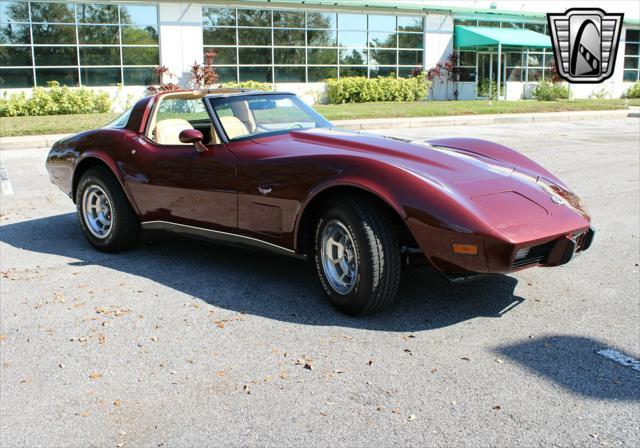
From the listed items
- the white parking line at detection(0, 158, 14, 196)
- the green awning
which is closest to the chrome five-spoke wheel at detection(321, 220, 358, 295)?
the white parking line at detection(0, 158, 14, 196)

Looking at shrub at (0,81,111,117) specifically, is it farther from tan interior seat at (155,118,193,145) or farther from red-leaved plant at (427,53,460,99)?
tan interior seat at (155,118,193,145)

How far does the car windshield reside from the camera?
17.5ft

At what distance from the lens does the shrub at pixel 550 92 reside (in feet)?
106

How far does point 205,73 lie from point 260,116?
2141 centimetres

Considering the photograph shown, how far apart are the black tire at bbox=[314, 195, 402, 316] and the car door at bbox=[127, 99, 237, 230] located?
1.06 meters

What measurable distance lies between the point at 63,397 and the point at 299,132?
8.32 ft

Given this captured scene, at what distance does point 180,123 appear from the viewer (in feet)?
19.7

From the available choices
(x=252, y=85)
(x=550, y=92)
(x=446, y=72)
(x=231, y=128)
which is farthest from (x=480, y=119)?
(x=231, y=128)

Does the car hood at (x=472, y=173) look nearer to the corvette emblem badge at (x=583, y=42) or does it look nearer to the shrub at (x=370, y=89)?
the shrub at (x=370, y=89)

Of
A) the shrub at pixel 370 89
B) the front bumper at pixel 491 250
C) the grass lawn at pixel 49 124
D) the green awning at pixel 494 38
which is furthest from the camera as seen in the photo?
the green awning at pixel 494 38

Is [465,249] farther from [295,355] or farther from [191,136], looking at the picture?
[191,136]

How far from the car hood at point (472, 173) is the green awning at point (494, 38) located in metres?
27.1

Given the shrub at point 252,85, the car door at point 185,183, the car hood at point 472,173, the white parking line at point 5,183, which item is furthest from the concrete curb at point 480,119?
the car hood at point 472,173

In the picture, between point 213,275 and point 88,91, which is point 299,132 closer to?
point 213,275
